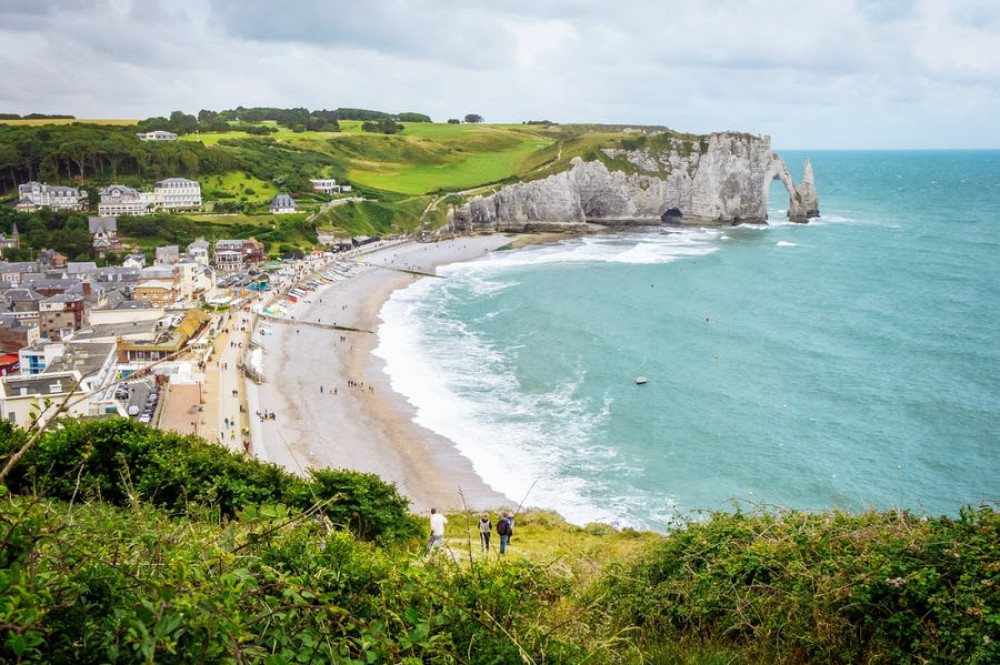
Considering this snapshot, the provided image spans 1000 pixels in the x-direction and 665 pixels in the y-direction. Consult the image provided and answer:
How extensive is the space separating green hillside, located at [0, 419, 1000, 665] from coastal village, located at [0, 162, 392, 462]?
10.6 metres

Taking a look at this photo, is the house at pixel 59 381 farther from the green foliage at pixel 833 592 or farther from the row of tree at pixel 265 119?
the row of tree at pixel 265 119

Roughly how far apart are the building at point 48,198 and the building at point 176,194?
7.81 m

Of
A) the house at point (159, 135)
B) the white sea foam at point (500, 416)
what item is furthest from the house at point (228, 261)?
the house at point (159, 135)

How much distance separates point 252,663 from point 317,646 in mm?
421

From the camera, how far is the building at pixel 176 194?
85.7 m

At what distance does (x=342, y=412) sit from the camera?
112ft

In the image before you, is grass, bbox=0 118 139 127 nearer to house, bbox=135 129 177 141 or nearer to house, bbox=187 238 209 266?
house, bbox=135 129 177 141

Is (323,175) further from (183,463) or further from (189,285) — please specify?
(183,463)

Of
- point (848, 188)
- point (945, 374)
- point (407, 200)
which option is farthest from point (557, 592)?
point (848, 188)

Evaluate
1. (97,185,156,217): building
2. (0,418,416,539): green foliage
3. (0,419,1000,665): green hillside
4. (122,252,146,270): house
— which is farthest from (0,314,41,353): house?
(0,419,1000,665): green hillside

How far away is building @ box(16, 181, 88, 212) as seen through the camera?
252ft

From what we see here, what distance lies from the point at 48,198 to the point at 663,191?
232ft

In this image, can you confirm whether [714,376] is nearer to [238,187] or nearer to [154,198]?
[154,198]

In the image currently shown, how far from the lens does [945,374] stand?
3753 centimetres
